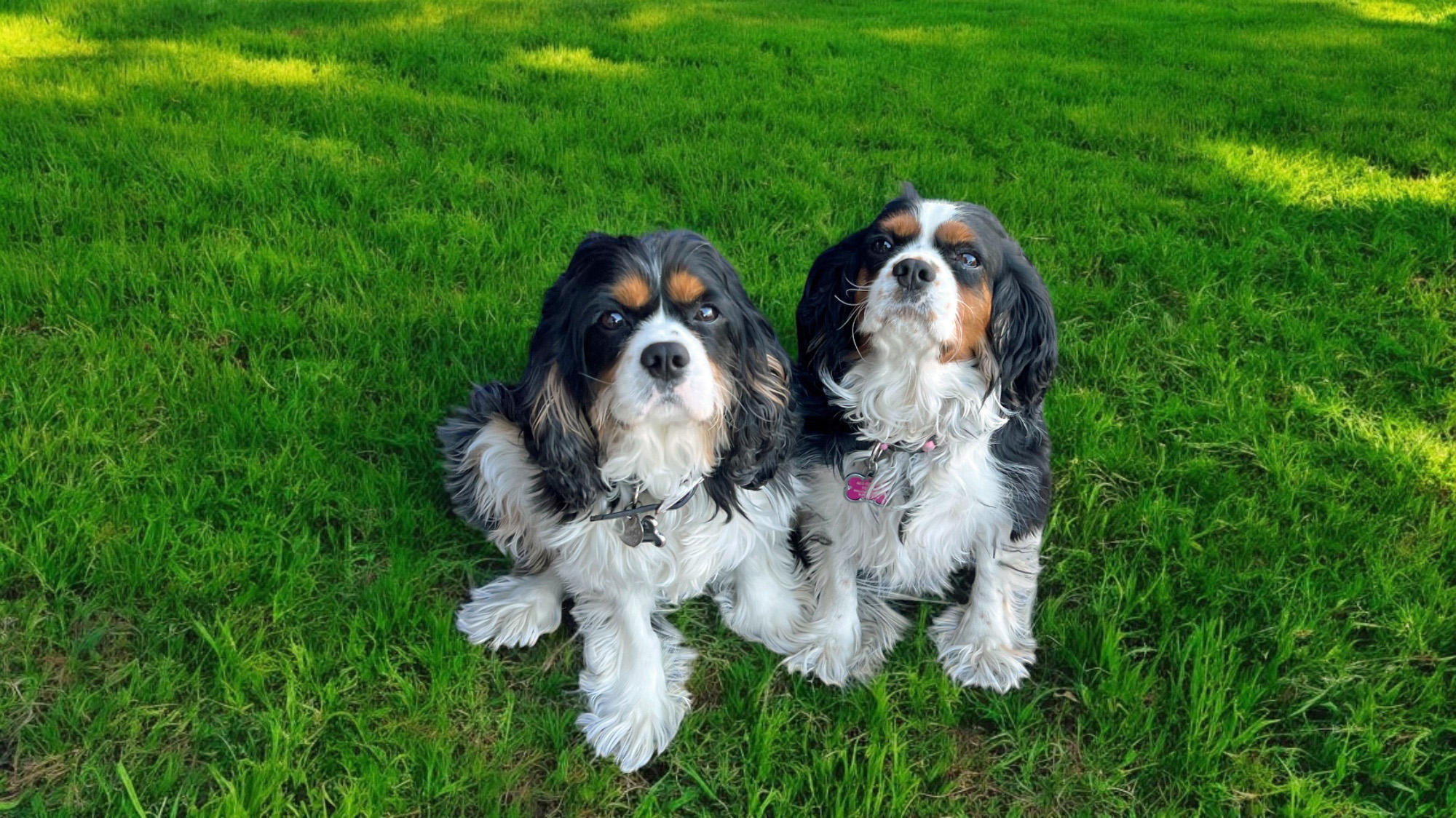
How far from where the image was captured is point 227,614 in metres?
2.83

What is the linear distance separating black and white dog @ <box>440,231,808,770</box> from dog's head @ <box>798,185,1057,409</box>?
0.30 m

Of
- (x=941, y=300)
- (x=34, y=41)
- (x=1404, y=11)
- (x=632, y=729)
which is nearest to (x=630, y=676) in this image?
(x=632, y=729)

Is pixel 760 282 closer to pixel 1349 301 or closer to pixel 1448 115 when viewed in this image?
pixel 1349 301

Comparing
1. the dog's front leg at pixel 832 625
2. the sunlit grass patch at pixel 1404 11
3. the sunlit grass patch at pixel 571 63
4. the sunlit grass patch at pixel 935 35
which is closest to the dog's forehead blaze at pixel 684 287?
the dog's front leg at pixel 832 625

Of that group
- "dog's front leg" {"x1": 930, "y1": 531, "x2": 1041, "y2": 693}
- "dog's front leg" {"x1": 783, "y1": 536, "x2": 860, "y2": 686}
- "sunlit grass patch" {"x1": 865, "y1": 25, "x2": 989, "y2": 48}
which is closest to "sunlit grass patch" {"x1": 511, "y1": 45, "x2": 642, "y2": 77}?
"sunlit grass patch" {"x1": 865, "y1": 25, "x2": 989, "y2": 48}

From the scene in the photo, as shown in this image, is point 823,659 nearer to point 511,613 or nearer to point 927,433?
point 927,433

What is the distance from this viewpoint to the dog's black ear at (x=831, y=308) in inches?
Result: 110

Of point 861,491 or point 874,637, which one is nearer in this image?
point 861,491

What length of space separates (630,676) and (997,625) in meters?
1.19

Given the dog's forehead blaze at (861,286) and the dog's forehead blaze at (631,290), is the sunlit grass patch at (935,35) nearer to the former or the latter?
the dog's forehead blaze at (861,286)

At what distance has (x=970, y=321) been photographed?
2607mm

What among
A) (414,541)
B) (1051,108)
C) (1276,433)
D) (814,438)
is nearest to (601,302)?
(814,438)

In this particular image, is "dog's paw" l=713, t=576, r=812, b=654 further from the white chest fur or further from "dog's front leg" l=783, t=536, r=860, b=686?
the white chest fur

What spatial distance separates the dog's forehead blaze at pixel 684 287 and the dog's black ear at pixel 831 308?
20.8 inches
